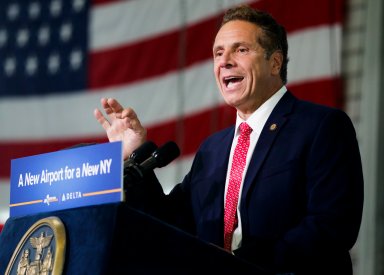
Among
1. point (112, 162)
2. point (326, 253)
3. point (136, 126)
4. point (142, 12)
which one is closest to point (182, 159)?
point (142, 12)

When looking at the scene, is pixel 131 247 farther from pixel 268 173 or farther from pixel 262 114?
pixel 262 114

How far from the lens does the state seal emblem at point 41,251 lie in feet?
5.55

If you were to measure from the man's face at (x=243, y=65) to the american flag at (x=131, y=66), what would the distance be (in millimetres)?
1963

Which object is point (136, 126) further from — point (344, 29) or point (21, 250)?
point (344, 29)

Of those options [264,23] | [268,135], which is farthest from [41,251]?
[264,23]

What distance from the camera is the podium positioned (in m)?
1.59

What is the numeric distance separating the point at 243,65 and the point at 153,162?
521 millimetres

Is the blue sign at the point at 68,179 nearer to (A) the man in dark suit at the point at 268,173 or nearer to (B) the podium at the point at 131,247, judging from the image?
(B) the podium at the point at 131,247

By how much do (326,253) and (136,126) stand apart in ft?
2.24

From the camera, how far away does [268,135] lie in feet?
7.43

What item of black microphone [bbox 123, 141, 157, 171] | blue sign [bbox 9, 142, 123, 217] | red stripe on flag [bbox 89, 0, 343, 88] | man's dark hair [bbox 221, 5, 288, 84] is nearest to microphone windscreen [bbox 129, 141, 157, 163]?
black microphone [bbox 123, 141, 157, 171]

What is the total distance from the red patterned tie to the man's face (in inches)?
3.3

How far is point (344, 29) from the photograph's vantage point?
4641 millimetres

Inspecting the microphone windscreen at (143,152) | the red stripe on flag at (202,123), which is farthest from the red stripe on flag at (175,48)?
the microphone windscreen at (143,152)
